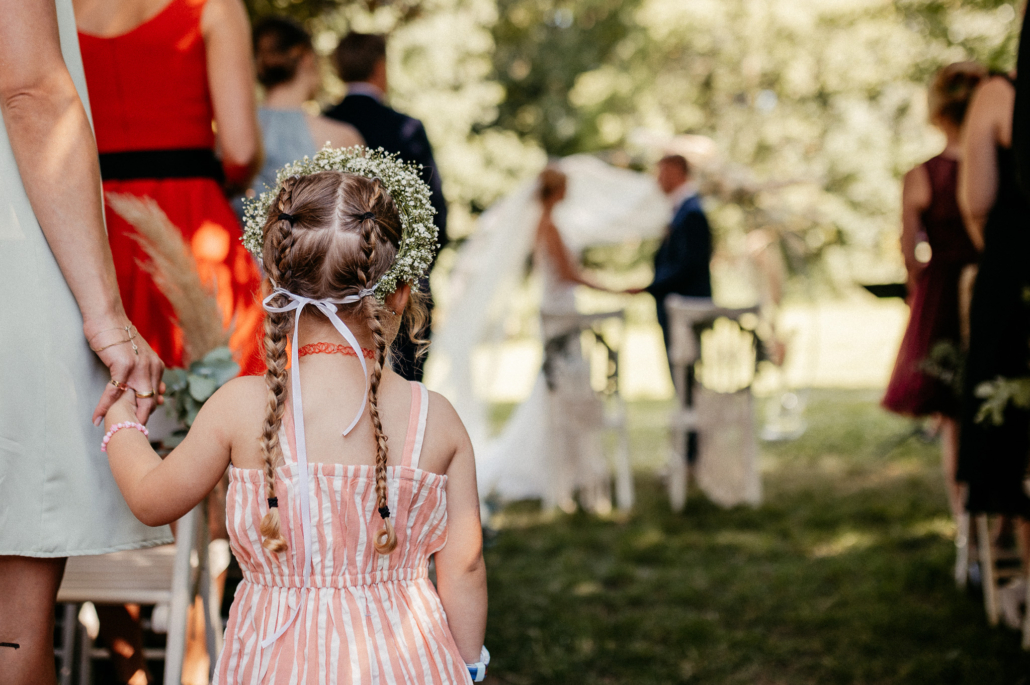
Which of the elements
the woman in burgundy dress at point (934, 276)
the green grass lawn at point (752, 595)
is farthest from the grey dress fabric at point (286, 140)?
the woman in burgundy dress at point (934, 276)

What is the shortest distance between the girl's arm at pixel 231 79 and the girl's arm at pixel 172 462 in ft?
3.16

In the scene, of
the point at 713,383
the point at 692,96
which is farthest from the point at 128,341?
the point at 692,96

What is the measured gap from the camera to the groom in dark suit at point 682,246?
6230 mm

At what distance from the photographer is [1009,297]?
310cm

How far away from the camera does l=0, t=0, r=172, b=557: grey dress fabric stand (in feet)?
4.63

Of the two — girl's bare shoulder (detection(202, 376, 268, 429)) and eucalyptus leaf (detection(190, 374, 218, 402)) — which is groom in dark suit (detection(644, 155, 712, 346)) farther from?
girl's bare shoulder (detection(202, 376, 268, 429))

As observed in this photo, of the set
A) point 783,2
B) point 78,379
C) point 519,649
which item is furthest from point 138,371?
point 783,2

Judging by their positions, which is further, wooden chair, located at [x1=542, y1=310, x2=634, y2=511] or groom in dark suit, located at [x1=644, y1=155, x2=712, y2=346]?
groom in dark suit, located at [x1=644, y1=155, x2=712, y2=346]

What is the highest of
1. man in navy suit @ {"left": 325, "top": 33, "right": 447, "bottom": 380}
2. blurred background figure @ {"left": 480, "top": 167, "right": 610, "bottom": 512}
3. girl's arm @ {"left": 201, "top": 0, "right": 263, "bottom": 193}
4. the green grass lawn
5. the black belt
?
man in navy suit @ {"left": 325, "top": 33, "right": 447, "bottom": 380}

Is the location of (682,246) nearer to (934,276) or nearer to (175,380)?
(934,276)

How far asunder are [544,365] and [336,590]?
4.47 metres

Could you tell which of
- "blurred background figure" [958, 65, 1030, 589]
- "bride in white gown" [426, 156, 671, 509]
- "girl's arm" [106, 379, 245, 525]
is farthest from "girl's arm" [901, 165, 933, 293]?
"girl's arm" [106, 379, 245, 525]

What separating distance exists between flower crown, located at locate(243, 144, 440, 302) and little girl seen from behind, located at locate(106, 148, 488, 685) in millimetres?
51

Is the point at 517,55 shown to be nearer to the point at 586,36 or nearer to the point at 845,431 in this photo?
the point at 586,36
